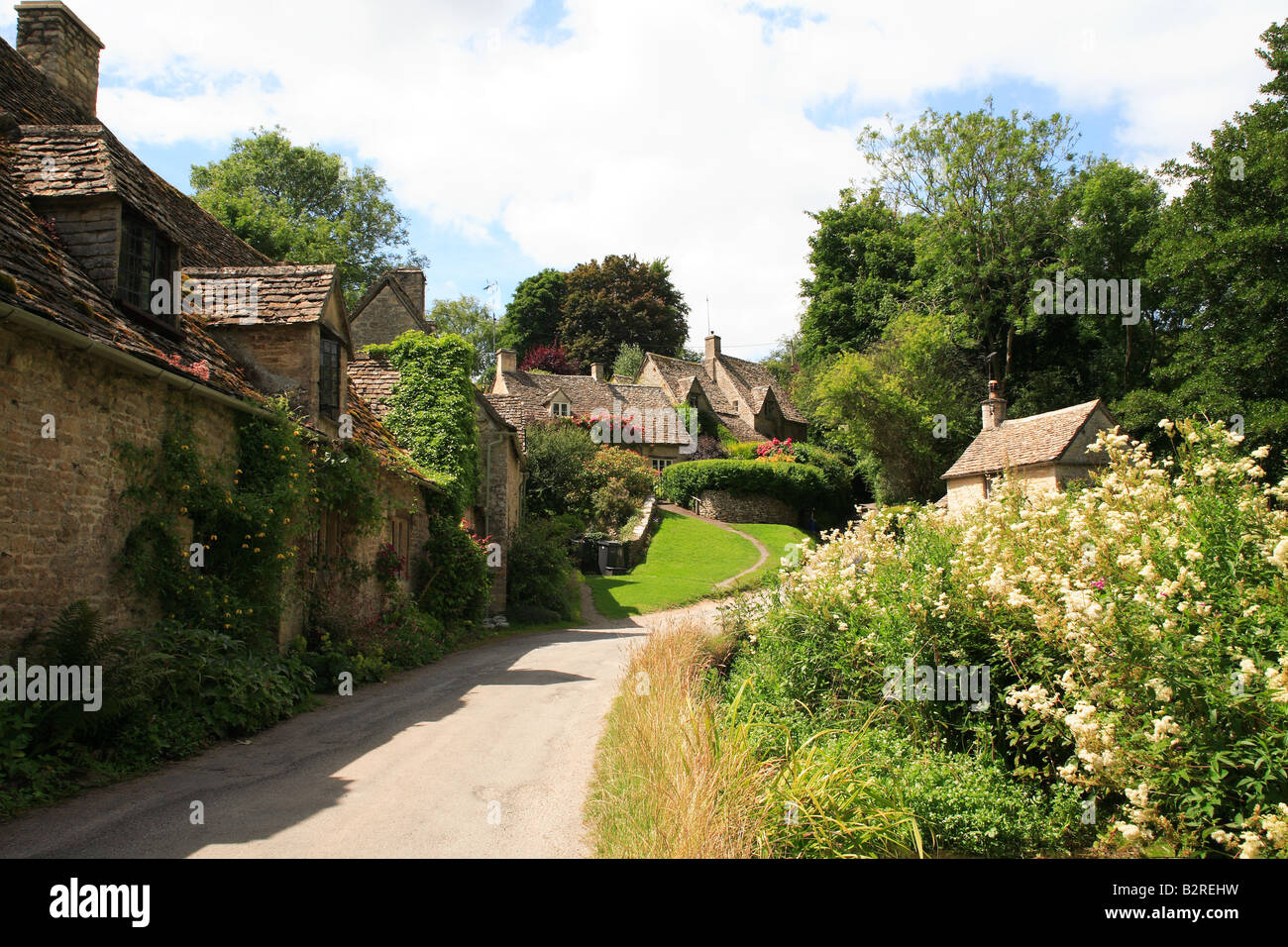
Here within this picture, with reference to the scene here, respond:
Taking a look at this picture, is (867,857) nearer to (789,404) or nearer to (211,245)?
(211,245)

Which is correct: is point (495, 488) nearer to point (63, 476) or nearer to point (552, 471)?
point (552, 471)

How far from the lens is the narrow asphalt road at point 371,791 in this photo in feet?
18.5

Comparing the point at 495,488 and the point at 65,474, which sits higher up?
the point at 65,474

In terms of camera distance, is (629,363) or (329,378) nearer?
(329,378)

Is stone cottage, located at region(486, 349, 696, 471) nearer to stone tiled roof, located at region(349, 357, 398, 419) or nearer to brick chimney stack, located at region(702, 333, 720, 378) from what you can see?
brick chimney stack, located at region(702, 333, 720, 378)

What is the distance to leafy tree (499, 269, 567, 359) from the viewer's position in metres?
71.1

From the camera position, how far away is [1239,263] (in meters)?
28.1

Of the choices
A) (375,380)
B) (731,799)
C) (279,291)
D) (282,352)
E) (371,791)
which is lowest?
(371,791)

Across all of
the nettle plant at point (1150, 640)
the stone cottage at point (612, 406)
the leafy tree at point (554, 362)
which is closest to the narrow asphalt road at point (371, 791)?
the nettle plant at point (1150, 640)

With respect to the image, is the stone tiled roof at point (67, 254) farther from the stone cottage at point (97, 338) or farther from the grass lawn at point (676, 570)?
the grass lawn at point (676, 570)

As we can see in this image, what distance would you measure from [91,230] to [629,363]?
5232 centimetres

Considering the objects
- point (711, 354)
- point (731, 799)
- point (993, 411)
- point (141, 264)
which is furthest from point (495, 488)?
point (711, 354)

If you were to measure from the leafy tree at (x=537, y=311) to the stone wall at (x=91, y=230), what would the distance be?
202ft
